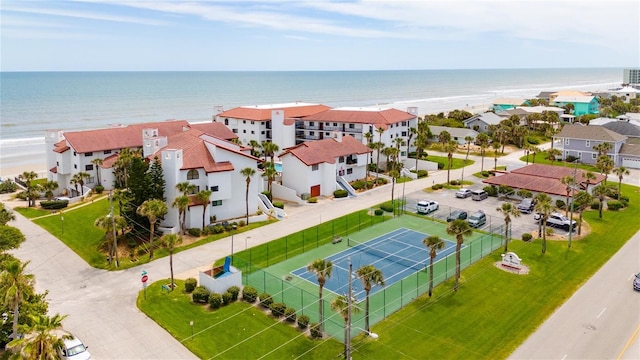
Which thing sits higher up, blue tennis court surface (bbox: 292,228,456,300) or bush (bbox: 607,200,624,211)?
bush (bbox: 607,200,624,211)

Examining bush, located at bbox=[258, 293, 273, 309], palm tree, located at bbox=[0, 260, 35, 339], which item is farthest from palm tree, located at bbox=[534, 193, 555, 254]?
palm tree, located at bbox=[0, 260, 35, 339]

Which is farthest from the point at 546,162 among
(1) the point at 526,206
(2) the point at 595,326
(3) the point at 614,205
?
(2) the point at 595,326

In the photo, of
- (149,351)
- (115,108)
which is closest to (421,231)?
(149,351)

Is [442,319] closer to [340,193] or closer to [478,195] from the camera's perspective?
[478,195]

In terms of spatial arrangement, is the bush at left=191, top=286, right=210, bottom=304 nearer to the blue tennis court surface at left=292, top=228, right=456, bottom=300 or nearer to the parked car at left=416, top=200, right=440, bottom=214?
the blue tennis court surface at left=292, top=228, right=456, bottom=300

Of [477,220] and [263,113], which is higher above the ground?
[263,113]

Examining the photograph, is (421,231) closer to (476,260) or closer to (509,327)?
(476,260)
